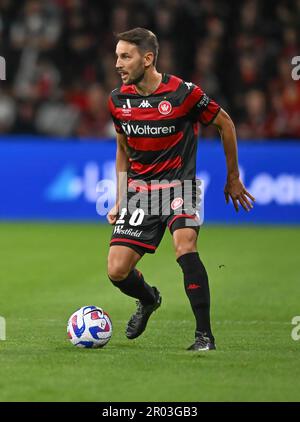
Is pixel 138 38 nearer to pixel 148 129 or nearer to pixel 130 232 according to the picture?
pixel 148 129

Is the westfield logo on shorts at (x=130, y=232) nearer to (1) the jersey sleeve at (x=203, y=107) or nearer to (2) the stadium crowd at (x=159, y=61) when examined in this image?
(1) the jersey sleeve at (x=203, y=107)

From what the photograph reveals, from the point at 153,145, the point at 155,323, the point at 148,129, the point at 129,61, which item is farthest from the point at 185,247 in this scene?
the point at 155,323

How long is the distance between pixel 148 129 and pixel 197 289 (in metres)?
1.23

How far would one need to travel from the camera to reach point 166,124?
7875 mm

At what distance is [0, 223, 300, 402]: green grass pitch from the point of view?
245 inches

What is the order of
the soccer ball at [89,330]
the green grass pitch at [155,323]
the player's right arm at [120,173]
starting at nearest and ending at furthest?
the green grass pitch at [155,323]
the soccer ball at [89,330]
the player's right arm at [120,173]

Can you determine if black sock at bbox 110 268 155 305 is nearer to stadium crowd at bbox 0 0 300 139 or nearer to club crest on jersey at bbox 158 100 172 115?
club crest on jersey at bbox 158 100 172 115

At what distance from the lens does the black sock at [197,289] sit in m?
7.46

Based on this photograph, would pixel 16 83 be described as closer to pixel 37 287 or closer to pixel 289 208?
pixel 289 208

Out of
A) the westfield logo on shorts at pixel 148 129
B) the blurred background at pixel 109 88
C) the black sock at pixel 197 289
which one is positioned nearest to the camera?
the black sock at pixel 197 289

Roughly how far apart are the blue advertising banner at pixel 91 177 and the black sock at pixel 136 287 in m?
8.95

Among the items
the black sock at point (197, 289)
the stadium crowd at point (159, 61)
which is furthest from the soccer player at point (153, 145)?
the stadium crowd at point (159, 61)

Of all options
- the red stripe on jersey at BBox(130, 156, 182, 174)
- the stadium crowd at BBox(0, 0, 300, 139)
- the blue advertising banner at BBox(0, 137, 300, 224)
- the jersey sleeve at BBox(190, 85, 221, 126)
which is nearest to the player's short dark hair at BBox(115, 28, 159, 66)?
the jersey sleeve at BBox(190, 85, 221, 126)

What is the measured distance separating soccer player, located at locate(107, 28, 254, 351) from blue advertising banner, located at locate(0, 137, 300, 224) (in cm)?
909
